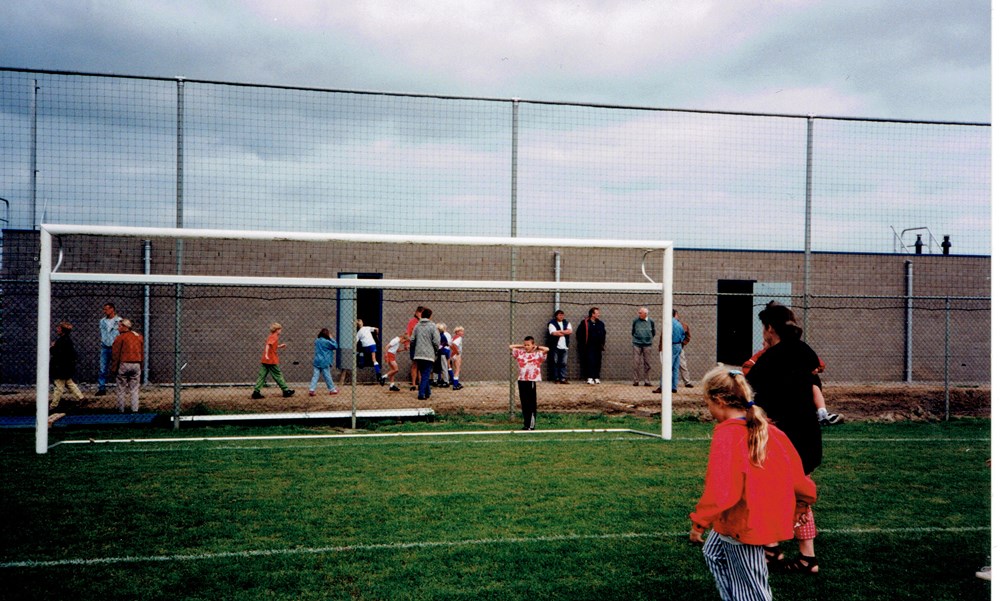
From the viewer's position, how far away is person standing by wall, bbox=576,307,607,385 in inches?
682

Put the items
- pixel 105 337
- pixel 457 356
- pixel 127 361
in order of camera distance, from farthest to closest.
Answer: pixel 457 356 < pixel 105 337 < pixel 127 361

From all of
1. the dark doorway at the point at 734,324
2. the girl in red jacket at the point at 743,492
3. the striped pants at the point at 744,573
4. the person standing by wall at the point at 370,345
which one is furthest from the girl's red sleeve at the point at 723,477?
the dark doorway at the point at 734,324

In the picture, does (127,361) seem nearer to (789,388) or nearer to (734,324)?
(789,388)

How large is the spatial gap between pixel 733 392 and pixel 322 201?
29.9ft

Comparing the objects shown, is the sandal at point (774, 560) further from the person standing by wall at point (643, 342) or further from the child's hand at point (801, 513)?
the person standing by wall at point (643, 342)

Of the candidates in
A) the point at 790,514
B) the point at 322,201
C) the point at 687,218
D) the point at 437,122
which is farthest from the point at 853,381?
the point at 790,514

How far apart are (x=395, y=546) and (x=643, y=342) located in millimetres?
12131

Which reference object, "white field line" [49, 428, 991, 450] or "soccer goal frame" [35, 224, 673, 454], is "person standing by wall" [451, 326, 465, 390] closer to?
"white field line" [49, 428, 991, 450]

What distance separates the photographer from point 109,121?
11.5 m

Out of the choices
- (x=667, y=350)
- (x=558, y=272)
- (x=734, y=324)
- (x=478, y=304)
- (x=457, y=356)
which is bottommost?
(x=457, y=356)

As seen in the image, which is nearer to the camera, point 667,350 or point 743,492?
point 743,492

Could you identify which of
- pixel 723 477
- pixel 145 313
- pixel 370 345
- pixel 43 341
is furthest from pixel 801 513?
pixel 370 345

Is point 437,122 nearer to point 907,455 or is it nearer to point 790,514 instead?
point 907,455

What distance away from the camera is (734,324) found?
19453 millimetres
